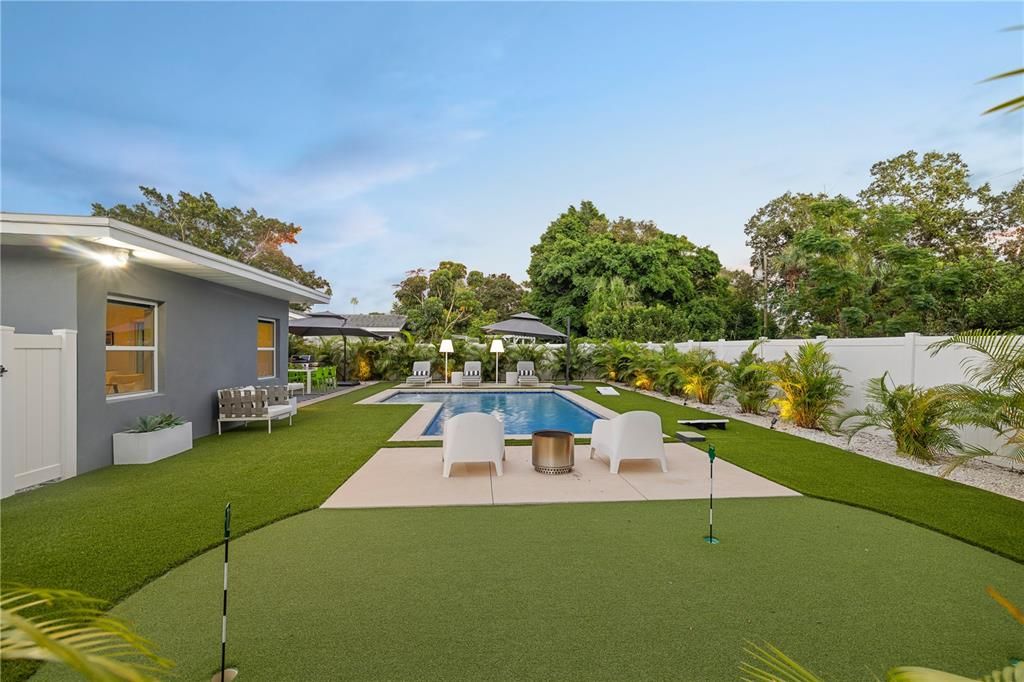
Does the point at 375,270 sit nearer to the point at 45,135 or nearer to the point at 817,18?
the point at 45,135

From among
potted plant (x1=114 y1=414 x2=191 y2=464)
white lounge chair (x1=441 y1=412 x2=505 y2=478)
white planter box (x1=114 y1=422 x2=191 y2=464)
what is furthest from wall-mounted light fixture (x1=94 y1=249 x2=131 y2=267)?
white lounge chair (x1=441 y1=412 x2=505 y2=478)

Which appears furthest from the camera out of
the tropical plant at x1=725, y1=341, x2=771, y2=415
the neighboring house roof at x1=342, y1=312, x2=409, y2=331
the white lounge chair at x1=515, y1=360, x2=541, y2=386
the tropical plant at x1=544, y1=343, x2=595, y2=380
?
the neighboring house roof at x1=342, y1=312, x2=409, y2=331

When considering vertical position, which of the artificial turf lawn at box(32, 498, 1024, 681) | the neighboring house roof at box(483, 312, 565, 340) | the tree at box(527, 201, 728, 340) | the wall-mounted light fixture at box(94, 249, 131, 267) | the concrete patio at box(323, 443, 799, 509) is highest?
the tree at box(527, 201, 728, 340)

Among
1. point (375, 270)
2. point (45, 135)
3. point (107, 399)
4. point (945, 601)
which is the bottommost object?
point (945, 601)

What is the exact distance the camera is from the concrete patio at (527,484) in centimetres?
565

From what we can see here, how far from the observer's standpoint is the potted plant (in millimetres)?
7160

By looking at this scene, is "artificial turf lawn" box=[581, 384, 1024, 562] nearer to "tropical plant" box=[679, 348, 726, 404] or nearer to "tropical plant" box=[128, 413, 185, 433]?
"tropical plant" box=[679, 348, 726, 404]

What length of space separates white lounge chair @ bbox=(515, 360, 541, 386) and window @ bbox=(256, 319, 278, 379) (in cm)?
920

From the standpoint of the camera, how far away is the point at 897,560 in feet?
13.5

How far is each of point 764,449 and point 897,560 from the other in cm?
420

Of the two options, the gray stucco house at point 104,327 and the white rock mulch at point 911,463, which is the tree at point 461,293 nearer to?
the gray stucco house at point 104,327

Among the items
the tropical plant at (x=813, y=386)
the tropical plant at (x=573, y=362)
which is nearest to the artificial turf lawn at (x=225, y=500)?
the tropical plant at (x=813, y=386)

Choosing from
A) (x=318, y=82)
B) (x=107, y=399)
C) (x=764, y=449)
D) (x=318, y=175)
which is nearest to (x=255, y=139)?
(x=318, y=175)

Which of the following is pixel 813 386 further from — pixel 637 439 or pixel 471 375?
pixel 471 375
